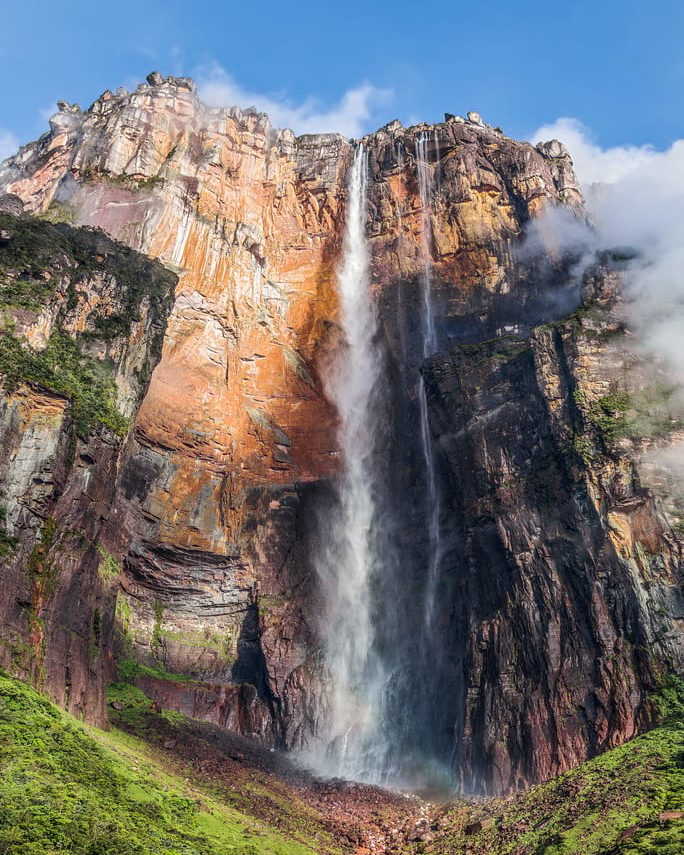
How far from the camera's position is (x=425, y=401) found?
41625 mm

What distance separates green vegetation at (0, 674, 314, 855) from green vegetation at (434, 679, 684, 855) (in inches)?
239

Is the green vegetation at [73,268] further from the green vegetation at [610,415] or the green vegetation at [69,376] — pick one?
the green vegetation at [610,415]

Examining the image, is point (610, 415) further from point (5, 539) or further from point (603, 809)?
point (5, 539)

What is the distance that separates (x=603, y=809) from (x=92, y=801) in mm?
13476

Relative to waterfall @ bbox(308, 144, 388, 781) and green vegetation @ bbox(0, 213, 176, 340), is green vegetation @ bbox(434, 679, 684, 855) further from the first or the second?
green vegetation @ bbox(0, 213, 176, 340)

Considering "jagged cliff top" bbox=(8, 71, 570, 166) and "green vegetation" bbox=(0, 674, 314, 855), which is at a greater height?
"jagged cliff top" bbox=(8, 71, 570, 166)

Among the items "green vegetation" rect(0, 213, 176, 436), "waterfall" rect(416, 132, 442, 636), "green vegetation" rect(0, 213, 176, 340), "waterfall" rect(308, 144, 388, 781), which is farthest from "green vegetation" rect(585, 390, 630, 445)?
"green vegetation" rect(0, 213, 176, 340)

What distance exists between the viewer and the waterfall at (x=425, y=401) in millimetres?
37359

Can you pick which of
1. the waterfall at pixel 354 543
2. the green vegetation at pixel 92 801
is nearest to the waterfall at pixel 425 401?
the waterfall at pixel 354 543

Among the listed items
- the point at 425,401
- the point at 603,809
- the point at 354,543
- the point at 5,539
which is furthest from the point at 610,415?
the point at 5,539

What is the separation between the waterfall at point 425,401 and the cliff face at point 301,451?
0.42 m

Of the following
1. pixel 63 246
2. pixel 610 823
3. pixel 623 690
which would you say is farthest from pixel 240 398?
pixel 610 823

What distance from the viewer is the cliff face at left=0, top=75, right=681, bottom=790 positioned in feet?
92.5

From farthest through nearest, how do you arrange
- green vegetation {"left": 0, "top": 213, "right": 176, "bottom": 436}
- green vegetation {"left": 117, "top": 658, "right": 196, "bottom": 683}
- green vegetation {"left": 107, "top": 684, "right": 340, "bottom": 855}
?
green vegetation {"left": 117, "top": 658, "right": 196, "bottom": 683}
green vegetation {"left": 0, "top": 213, "right": 176, "bottom": 436}
green vegetation {"left": 107, "top": 684, "right": 340, "bottom": 855}
